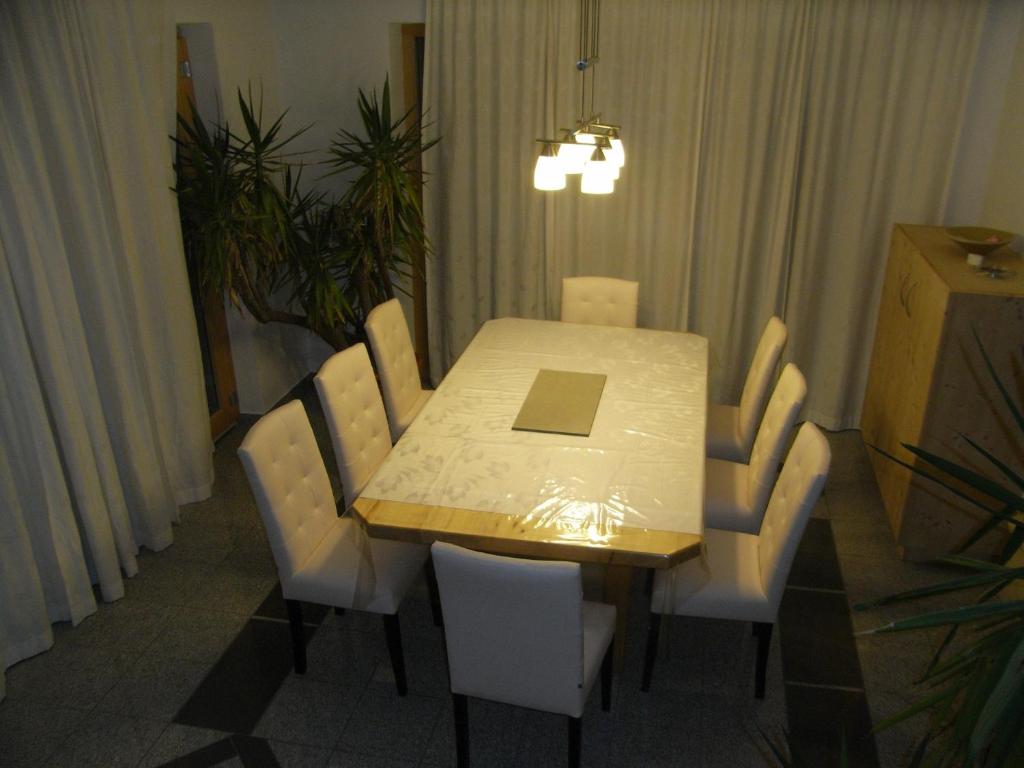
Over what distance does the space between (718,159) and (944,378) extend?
1809 mm

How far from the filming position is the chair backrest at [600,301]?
443 centimetres

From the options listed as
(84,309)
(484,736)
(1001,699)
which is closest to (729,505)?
(484,736)

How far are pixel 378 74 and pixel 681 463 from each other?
3035 millimetres

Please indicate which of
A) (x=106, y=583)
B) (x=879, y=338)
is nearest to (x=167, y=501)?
(x=106, y=583)

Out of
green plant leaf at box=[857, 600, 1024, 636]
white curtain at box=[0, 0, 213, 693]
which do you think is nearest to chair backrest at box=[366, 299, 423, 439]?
white curtain at box=[0, 0, 213, 693]

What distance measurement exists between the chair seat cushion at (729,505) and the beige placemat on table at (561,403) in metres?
0.55

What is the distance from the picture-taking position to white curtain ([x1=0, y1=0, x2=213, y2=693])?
2.94 metres

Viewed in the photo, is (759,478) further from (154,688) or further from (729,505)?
(154,688)

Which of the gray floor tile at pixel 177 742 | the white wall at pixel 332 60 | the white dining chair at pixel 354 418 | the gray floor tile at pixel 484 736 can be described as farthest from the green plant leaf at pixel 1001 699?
the white wall at pixel 332 60

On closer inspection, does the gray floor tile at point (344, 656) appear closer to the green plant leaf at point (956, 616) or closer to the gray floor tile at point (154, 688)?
the gray floor tile at point (154, 688)

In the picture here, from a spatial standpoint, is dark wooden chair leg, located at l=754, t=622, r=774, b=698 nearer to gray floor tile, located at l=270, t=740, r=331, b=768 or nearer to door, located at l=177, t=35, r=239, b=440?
gray floor tile, located at l=270, t=740, r=331, b=768

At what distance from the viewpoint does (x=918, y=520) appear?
139 inches

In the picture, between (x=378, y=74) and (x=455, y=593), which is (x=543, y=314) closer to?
(x=378, y=74)

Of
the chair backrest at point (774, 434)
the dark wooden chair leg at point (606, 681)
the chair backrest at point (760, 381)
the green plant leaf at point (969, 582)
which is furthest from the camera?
the chair backrest at point (760, 381)
